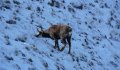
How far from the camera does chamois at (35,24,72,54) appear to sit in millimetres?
15773

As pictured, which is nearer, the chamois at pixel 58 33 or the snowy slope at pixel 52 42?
the snowy slope at pixel 52 42

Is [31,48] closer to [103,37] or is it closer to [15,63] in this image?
[15,63]

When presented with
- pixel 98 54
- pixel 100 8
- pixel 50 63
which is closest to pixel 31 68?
pixel 50 63

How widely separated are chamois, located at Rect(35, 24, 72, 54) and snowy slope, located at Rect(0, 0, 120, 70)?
307 millimetres

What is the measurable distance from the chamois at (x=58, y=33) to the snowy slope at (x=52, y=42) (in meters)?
0.31

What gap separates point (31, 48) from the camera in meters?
14.7

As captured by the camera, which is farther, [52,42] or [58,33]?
[52,42]

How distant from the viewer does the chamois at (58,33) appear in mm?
15773

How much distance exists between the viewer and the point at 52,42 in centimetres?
1686

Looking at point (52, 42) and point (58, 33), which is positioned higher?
point (58, 33)

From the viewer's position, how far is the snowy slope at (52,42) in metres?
13.9

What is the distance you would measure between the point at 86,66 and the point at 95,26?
17.9 ft

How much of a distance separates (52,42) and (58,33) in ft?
3.09

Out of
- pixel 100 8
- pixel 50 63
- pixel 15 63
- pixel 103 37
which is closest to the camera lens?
pixel 15 63
